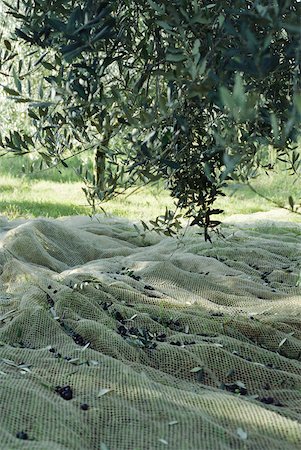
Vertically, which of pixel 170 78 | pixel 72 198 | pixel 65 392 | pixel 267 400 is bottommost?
pixel 72 198

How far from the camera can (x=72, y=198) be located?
13.4m

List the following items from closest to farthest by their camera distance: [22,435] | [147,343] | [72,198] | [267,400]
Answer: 1. [22,435]
2. [267,400]
3. [147,343]
4. [72,198]

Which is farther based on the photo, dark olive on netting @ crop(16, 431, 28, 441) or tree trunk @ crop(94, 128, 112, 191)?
tree trunk @ crop(94, 128, 112, 191)

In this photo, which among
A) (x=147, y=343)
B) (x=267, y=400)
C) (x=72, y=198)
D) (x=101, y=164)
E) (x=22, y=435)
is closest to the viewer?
(x=22, y=435)

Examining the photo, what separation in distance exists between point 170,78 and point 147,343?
7.10 feet

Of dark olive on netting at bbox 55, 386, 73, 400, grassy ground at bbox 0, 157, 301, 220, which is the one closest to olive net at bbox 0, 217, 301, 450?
dark olive on netting at bbox 55, 386, 73, 400

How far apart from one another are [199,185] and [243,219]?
5.65 meters

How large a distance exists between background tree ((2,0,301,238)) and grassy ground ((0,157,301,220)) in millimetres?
5807

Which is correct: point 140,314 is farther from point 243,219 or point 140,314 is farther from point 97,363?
point 243,219

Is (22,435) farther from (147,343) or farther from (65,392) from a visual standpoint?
(147,343)

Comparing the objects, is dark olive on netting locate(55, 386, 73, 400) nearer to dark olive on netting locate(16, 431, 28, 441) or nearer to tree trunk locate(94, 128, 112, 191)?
dark olive on netting locate(16, 431, 28, 441)

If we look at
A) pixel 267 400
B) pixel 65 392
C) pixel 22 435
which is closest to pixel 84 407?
pixel 65 392

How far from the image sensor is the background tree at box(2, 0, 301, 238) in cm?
Result: 351

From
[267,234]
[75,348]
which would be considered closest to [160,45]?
[75,348]
